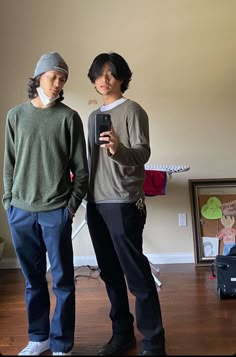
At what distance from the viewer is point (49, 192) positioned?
1682mm

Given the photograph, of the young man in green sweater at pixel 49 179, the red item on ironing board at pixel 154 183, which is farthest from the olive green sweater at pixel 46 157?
the red item on ironing board at pixel 154 183

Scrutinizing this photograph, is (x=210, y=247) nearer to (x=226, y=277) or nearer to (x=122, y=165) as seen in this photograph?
(x=226, y=277)

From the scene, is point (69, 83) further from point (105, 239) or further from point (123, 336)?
point (123, 336)

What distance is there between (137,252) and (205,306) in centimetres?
96

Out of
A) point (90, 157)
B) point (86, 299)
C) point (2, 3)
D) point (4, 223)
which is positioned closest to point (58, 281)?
point (90, 157)

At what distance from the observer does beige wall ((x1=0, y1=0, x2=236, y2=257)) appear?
337 cm

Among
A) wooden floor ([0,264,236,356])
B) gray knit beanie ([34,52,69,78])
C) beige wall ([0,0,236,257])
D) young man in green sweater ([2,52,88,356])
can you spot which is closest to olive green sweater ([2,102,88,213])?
young man in green sweater ([2,52,88,356])

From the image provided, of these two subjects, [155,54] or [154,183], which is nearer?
[154,183]

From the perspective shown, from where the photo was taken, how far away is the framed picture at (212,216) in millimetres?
3416

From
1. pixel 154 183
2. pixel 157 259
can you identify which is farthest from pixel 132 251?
pixel 157 259

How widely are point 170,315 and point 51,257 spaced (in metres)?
0.93

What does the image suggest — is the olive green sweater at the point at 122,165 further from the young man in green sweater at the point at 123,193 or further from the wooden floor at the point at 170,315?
the wooden floor at the point at 170,315

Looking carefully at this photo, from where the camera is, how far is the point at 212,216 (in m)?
3.44

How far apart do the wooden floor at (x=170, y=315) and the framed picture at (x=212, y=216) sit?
254 millimetres
